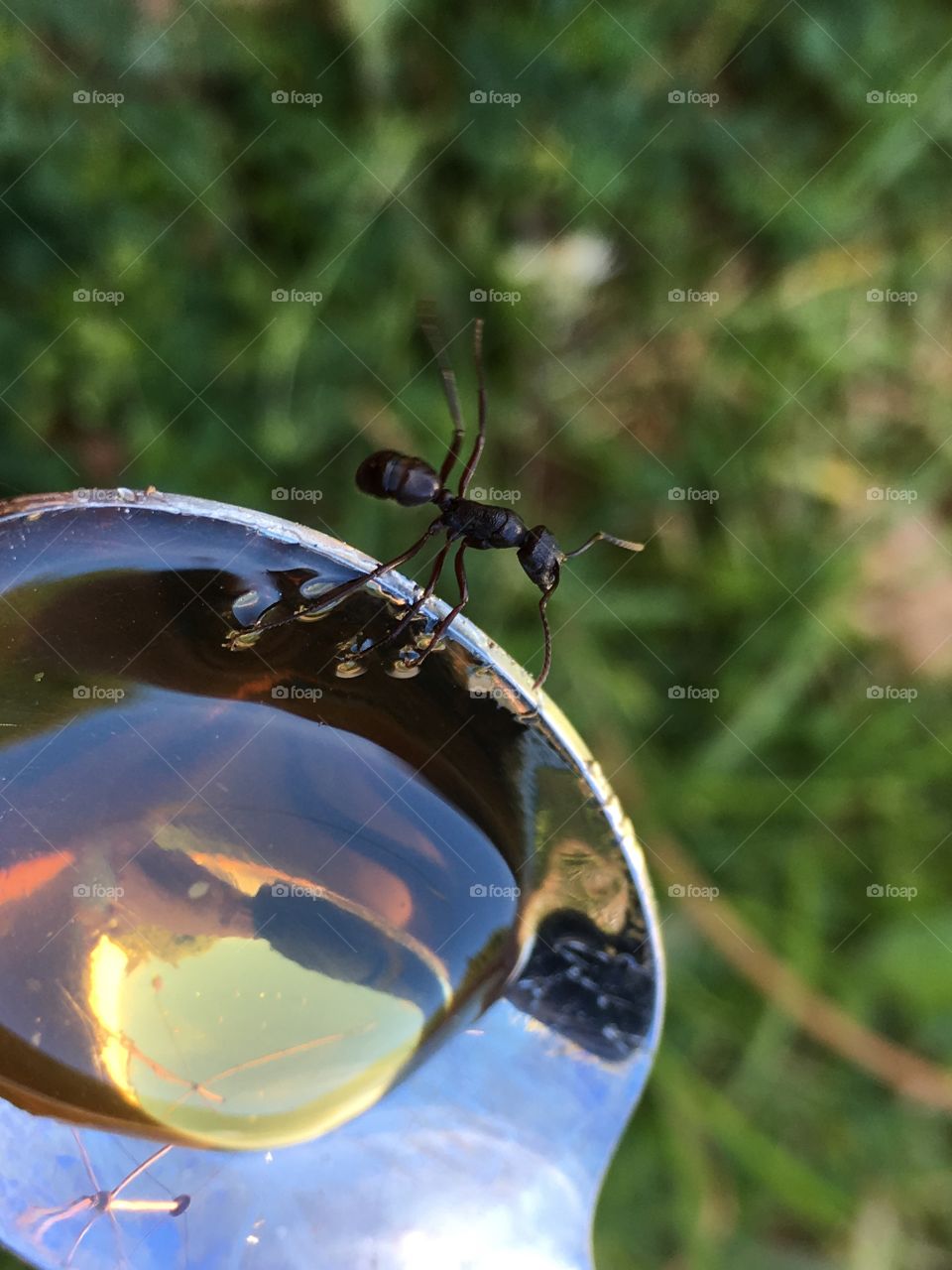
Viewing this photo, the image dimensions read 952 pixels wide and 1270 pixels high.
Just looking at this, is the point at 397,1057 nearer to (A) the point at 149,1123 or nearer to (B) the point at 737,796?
(A) the point at 149,1123

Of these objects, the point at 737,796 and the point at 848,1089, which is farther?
the point at 848,1089

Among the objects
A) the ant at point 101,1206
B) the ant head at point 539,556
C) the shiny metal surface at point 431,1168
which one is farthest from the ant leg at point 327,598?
the ant at point 101,1206

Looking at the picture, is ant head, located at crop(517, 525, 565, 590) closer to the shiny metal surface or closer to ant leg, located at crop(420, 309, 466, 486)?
ant leg, located at crop(420, 309, 466, 486)

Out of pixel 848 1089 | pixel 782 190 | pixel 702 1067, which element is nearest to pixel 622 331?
pixel 782 190

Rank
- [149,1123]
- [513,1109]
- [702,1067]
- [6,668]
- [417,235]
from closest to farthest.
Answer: [6,668] → [149,1123] → [513,1109] → [417,235] → [702,1067]

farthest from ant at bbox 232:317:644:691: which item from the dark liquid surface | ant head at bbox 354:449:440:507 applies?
the dark liquid surface

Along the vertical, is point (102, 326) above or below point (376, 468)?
above

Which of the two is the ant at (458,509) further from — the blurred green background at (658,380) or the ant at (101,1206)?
the ant at (101,1206)
